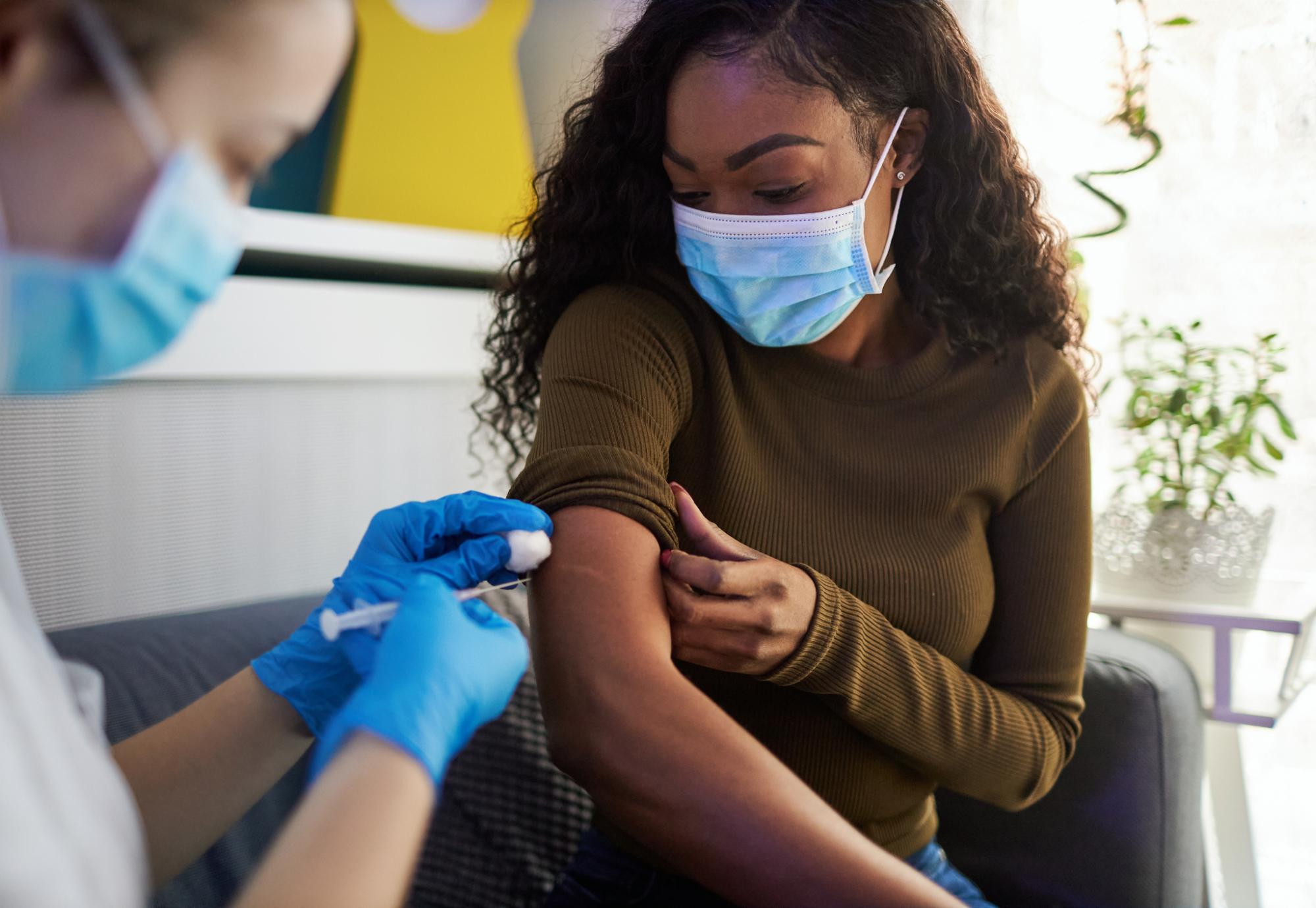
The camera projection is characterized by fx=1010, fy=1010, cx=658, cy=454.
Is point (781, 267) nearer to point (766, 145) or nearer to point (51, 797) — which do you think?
point (766, 145)

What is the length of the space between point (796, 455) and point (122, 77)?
74 cm

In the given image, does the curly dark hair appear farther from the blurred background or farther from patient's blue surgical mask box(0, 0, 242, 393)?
patient's blue surgical mask box(0, 0, 242, 393)

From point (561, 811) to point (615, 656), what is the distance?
1.87ft

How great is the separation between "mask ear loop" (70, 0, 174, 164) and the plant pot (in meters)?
1.59

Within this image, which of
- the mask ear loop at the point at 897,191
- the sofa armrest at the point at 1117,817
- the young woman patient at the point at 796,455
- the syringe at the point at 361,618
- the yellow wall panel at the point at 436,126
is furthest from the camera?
the yellow wall panel at the point at 436,126

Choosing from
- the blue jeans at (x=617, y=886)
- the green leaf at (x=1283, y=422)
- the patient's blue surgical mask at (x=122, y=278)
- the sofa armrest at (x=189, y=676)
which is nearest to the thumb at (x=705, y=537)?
the blue jeans at (x=617, y=886)

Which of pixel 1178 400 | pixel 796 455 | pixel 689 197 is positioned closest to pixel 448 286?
pixel 689 197

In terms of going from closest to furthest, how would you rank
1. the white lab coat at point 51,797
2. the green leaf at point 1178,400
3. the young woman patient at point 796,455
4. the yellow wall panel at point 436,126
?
the white lab coat at point 51,797 → the young woman patient at point 796,455 → the yellow wall panel at point 436,126 → the green leaf at point 1178,400

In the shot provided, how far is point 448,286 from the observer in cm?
182

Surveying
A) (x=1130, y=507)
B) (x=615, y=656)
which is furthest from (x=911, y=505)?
(x=1130, y=507)

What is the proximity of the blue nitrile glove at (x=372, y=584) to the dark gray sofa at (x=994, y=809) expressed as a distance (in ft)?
1.18

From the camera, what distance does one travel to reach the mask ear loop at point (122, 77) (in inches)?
22.1

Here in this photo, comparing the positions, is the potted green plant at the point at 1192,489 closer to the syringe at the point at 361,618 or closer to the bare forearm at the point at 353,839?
the syringe at the point at 361,618

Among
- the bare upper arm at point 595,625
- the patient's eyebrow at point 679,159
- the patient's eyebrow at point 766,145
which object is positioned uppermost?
the patient's eyebrow at point 766,145
